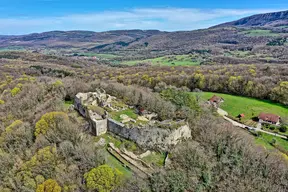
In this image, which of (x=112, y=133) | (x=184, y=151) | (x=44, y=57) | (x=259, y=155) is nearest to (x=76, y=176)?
(x=112, y=133)

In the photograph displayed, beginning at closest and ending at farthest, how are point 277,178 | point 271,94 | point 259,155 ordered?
point 277,178 < point 259,155 < point 271,94

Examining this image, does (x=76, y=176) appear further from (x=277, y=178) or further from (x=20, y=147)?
(x=277, y=178)

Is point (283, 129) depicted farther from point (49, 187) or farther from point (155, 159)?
point (49, 187)

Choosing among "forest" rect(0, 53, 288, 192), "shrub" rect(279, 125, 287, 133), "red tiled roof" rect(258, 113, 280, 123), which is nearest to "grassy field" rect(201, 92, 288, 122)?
"red tiled roof" rect(258, 113, 280, 123)

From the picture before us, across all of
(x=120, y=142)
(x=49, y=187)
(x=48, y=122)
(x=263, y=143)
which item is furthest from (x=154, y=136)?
(x=263, y=143)

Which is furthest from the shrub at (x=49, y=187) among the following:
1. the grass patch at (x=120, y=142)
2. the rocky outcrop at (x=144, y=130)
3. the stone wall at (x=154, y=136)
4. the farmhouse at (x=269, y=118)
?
the farmhouse at (x=269, y=118)
